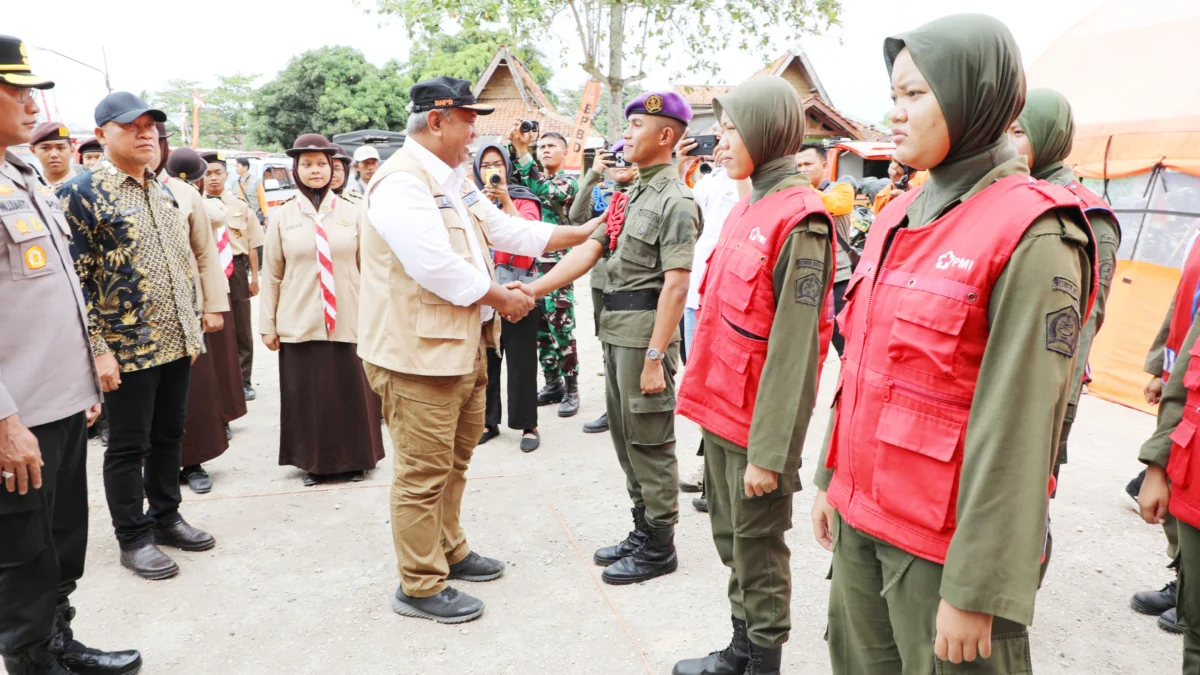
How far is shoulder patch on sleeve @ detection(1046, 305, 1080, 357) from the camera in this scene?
134 cm

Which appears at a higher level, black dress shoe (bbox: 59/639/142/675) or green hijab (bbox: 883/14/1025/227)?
green hijab (bbox: 883/14/1025/227)

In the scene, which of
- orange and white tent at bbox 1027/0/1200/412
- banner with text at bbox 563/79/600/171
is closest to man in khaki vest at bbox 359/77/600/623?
banner with text at bbox 563/79/600/171

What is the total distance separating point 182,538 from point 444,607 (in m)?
1.59

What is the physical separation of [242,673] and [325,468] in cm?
198

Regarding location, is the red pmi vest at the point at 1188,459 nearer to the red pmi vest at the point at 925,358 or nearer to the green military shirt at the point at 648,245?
the red pmi vest at the point at 925,358

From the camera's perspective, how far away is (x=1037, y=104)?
3.10 metres

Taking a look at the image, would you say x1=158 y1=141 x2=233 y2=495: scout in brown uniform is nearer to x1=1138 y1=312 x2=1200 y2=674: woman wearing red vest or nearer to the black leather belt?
the black leather belt

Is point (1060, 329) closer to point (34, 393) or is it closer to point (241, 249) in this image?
point (34, 393)

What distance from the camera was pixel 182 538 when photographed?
12.6ft

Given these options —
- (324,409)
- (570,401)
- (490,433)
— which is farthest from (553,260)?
(324,409)

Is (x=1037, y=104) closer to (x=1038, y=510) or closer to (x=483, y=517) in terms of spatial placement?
(x=1038, y=510)

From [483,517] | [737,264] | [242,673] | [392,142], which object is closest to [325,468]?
[483,517]

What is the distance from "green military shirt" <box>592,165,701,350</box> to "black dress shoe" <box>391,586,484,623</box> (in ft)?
4.23

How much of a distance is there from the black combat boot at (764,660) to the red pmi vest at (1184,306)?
162 cm
